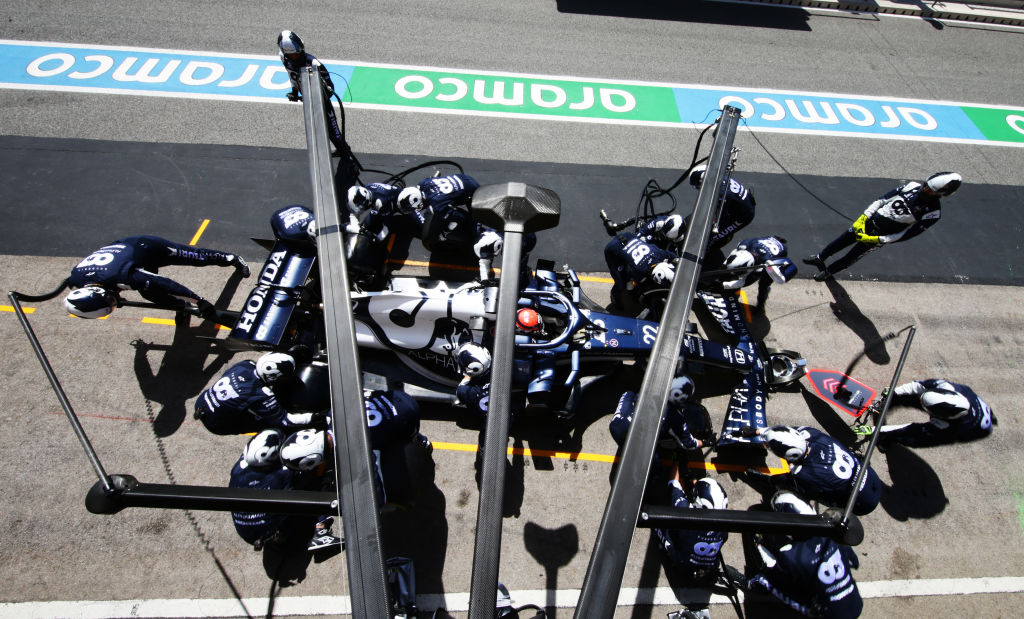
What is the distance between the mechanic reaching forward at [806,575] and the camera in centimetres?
458

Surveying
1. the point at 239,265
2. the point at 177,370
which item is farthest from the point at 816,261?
the point at 177,370


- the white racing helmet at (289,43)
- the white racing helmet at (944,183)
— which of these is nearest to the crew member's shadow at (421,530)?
the white racing helmet at (289,43)

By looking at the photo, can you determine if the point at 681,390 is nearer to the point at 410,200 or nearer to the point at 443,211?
the point at 443,211

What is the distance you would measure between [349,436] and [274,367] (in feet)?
10.7

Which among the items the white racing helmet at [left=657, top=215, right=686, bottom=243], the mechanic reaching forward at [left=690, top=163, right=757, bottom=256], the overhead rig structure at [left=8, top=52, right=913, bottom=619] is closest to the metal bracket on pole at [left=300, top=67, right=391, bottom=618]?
the overhead rig structure at [left=8, top=52, right=913, bottom=619]

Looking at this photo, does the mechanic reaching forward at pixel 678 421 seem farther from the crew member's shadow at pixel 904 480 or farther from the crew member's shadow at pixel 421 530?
the crew member's shadow at pixel 421 530

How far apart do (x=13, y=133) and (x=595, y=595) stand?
42.2ft

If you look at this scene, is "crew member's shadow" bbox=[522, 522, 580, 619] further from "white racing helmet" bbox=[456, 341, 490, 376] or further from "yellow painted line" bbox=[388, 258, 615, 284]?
"yellow painted line" bbox=[388, 258, 615, 284]

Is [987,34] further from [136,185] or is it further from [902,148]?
[136,185]

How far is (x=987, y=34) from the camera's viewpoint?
47.2 feet

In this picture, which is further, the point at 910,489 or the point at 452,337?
the point at 910,489

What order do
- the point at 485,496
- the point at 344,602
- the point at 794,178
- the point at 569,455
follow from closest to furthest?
the point at 485,496, the point at 344,602, the point at 569,455, the point at 794,178

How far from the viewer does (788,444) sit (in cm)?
512

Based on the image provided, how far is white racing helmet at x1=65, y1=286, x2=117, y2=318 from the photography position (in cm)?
570
